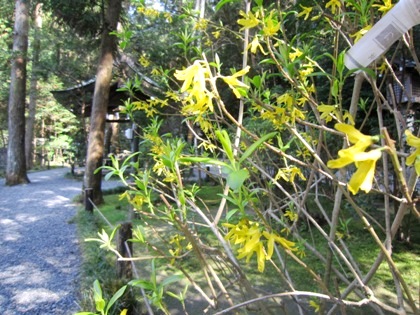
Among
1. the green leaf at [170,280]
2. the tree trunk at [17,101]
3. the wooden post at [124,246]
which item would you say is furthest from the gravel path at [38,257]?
the tree trunk at [17,101]

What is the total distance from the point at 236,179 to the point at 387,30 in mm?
474

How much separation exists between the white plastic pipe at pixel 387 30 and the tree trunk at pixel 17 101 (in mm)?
11888

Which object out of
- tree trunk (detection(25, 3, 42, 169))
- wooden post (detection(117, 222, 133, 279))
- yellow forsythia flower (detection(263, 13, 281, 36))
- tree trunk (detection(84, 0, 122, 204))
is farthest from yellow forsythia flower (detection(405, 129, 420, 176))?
tree trunk (detection(25, 3, 42, 169))

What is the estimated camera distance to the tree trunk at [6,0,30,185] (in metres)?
10.7

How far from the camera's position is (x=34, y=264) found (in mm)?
4254

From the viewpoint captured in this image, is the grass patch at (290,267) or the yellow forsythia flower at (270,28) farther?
the grass patch at (290,267)

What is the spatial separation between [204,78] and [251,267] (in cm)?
348

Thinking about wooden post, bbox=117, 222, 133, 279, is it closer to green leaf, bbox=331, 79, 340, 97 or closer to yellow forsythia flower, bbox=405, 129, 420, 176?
green leaf, bbox=331, 79, 340, 97

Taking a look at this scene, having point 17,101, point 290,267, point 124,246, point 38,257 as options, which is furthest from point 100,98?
point 290,267

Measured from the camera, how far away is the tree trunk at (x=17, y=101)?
10672 mm

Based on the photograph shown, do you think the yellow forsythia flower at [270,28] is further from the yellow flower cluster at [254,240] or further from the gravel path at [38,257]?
the gravel path at [38,257]

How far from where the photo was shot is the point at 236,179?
647 millimetres

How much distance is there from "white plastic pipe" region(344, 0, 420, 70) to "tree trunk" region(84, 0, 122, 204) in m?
7.20

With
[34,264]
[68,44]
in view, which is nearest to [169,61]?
[68,44]
